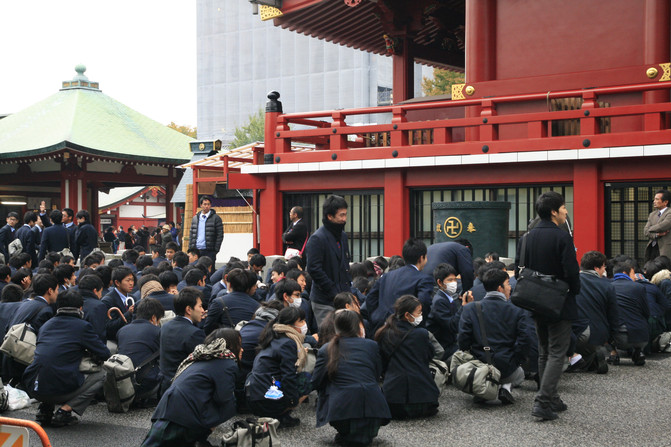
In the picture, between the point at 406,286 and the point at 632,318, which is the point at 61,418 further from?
the point at 632,318

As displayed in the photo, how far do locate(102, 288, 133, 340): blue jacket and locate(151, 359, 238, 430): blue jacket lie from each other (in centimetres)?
235

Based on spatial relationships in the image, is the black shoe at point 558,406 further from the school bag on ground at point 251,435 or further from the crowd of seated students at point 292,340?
the school bag on ground at point 251,435

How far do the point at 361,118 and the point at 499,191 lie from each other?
34157 millimetres

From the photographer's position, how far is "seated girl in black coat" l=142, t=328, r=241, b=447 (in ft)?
16.5

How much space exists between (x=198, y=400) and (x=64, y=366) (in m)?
1.66

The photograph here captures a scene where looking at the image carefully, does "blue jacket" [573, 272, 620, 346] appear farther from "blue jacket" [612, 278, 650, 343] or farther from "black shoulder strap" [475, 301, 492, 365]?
"black shoulder strap" [475, 301, 492, 365]

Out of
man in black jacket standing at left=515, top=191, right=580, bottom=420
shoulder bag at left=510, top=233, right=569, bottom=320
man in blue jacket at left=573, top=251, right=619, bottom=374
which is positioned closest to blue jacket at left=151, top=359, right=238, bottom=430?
shoulder bag at left=510, top=233, right=569, bottom=320

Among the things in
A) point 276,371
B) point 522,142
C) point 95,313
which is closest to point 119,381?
point 95,313

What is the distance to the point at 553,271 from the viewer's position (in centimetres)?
593

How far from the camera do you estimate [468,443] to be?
5453mm

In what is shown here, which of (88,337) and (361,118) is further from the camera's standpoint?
(361,118)

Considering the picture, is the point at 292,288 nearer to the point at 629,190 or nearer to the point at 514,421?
the point at 514,421

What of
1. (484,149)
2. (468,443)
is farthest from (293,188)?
(468,443)

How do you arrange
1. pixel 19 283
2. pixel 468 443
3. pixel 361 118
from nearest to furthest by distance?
pixel 468 443 → pixel 19 283 → pixel 361 118
